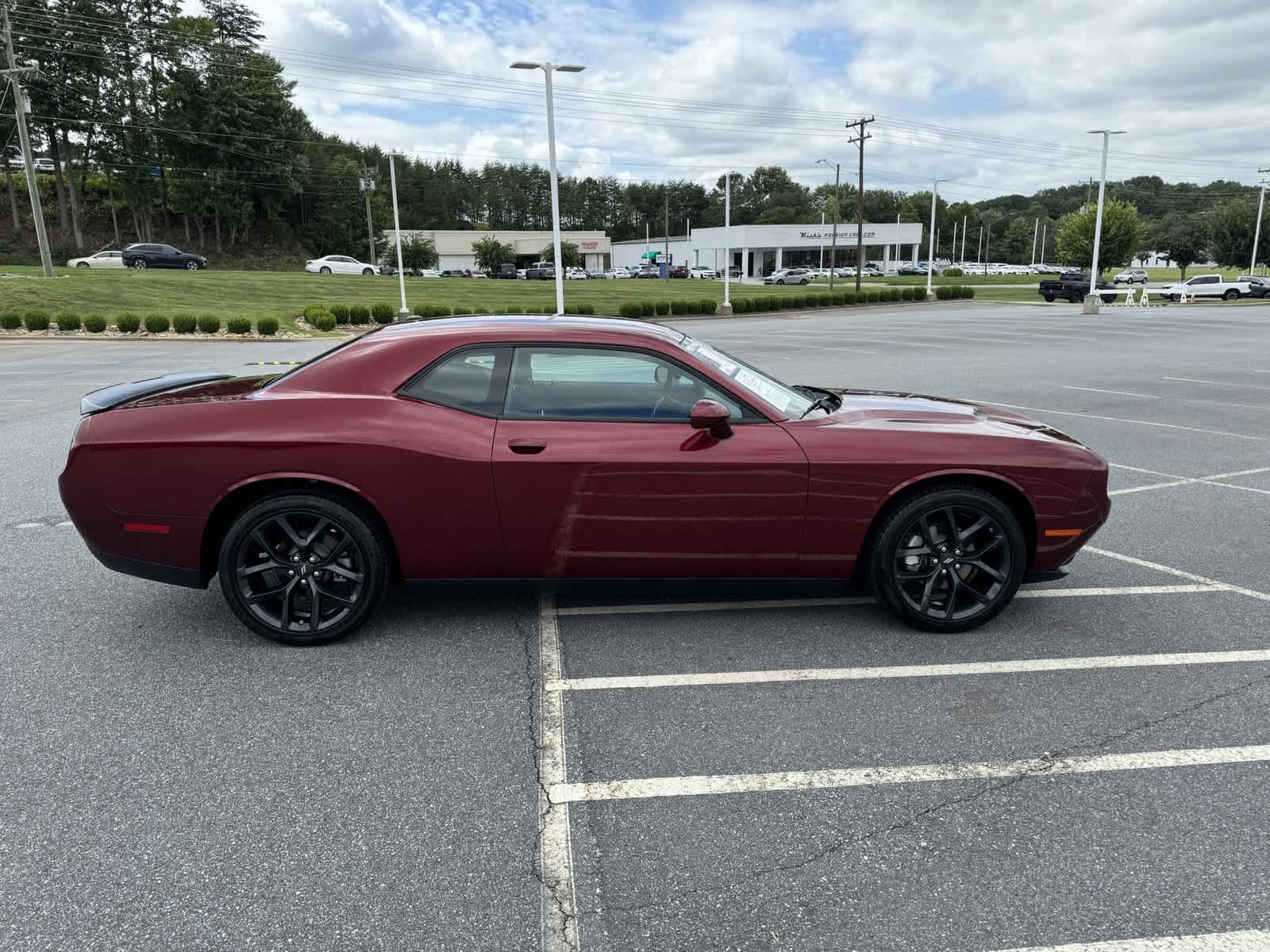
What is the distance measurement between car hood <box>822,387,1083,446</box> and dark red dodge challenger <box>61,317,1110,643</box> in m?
0.08

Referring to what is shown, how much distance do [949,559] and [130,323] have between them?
27.7m

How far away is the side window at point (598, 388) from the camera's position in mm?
3988

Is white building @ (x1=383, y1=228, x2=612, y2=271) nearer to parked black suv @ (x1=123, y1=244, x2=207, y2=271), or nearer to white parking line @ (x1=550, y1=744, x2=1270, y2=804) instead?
parked black suv @ (x1=123, y1=244, x2=207, y2=271)

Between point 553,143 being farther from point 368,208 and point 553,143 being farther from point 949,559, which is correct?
Answer: point 368,208

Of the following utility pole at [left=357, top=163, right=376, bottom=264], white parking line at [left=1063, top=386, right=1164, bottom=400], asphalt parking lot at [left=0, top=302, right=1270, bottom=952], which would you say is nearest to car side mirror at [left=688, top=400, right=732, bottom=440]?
asphalt parking lot at [left=0, top=302, right=1270, bottom=952]

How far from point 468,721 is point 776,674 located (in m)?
1.35

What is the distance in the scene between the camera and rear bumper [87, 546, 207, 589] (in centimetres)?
400

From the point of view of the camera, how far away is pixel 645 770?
304 centimetres

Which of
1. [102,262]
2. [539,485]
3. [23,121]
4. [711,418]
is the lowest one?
[539,485]

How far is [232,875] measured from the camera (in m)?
2.49

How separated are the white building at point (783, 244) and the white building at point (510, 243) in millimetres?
11106

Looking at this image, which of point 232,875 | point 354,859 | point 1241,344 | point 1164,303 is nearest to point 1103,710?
point 354,859

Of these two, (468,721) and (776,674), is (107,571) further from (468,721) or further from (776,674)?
(776,674)

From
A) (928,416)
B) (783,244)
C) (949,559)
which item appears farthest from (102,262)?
(949,559)
